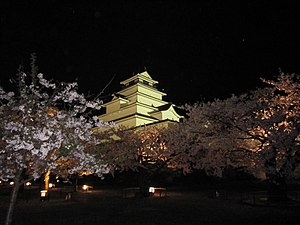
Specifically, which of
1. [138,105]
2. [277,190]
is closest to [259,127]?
[277,190]

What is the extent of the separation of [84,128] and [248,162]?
600 inches

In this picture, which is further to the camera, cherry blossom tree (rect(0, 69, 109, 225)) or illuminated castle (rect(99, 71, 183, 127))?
illuminated castle (rect(99, 71, 183, 127))

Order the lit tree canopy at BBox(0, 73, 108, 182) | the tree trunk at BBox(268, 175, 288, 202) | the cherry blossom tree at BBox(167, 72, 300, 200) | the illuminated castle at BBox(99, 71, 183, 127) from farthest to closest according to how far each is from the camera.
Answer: the illuminated castle at BBox(99, 71, 183, 127)
the tree trunk at BBox(268, 175, 288, 202)
the cherry blossom tree at BBox(167, 72, 300, 200)
the lit tree canopy at BBox(0, 73, 108, 182)

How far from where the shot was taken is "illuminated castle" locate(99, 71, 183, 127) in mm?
50944

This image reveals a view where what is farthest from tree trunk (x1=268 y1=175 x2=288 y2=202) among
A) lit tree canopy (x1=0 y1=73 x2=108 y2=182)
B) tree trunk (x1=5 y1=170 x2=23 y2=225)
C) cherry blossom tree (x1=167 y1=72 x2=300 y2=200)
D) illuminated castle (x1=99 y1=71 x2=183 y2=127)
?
illuminated castle (x1=99 y1=71 x2=183 y2=127)

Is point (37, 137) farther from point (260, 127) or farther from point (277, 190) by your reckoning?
point (277, 190)

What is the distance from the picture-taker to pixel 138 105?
5241cm

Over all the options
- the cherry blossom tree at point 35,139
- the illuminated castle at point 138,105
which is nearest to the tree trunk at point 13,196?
the cherry blossom tree at point 35,139

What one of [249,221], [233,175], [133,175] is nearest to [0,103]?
[249,221]

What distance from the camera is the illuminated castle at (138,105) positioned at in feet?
167

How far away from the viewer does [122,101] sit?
2186 inches

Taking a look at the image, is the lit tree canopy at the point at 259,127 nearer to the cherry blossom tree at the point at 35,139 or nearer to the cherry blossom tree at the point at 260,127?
the cherry blossom tree at the point at 260,127

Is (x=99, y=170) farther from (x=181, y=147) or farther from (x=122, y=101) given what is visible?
(x=122, y=101)

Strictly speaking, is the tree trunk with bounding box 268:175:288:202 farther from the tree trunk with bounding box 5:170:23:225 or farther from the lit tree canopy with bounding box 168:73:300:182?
the tree trunk with bounding box 5:170:23:225
